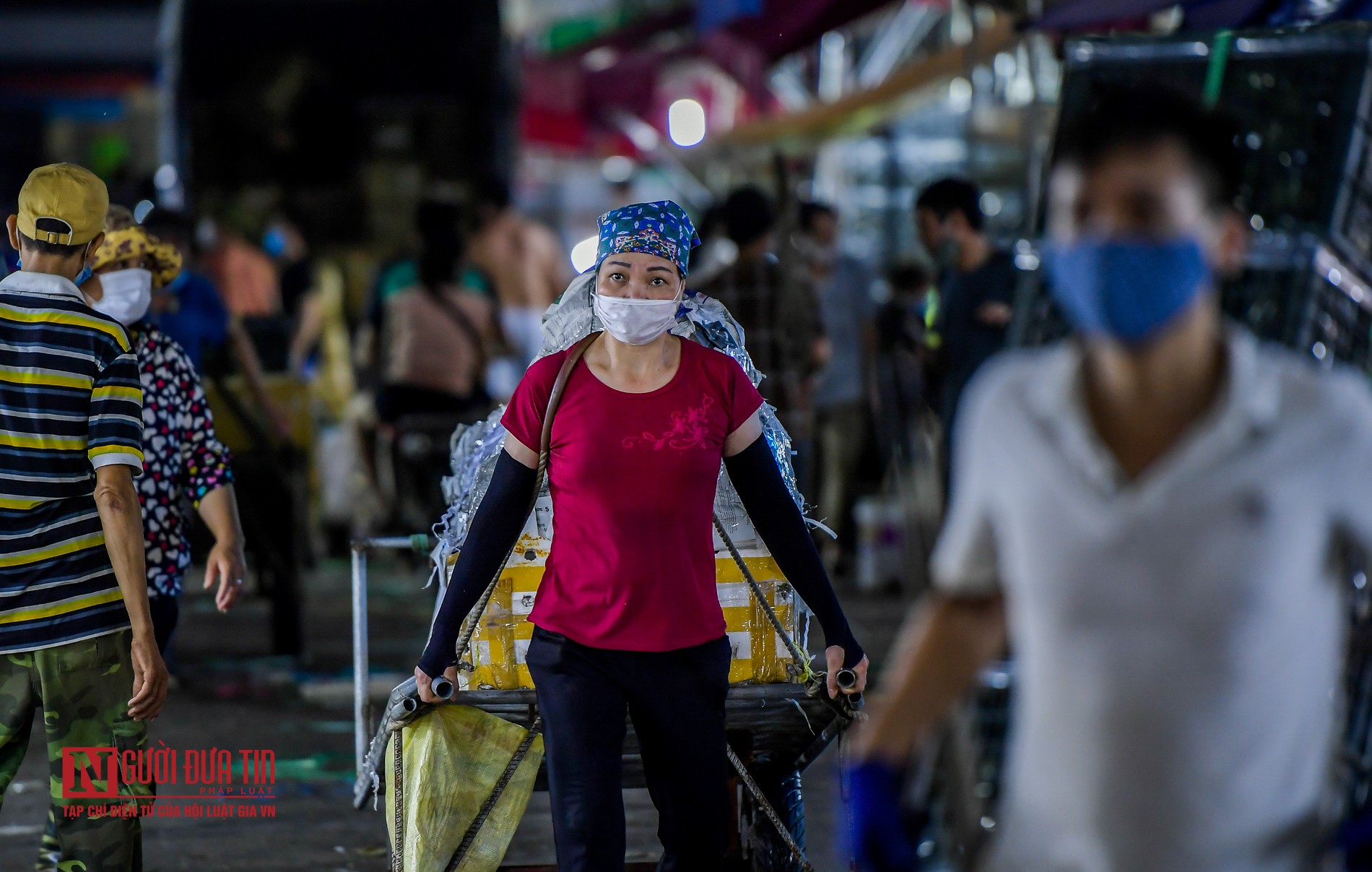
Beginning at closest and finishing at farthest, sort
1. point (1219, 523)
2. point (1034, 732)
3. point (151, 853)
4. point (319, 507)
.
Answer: point (1219, 523) < point (1034, 732) < point (151, 853) < point (319, 507)

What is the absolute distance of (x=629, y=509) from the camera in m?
3.59

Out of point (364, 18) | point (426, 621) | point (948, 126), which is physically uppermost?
point (364, 18)

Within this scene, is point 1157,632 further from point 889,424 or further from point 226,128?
point 226,128

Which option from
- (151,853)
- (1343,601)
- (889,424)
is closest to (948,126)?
(889,424)

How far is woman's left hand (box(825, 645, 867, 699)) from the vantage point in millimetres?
3893

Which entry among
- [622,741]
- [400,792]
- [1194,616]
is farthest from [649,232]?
[1194,616]

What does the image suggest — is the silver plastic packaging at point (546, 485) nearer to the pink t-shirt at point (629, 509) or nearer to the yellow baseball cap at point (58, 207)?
the pink t-shirt at point (629, 509)

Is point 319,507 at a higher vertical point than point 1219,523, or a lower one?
lower

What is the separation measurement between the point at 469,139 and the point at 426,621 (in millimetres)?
6661

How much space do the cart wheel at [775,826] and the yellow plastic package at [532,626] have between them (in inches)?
13.1

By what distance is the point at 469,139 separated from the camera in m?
14.8

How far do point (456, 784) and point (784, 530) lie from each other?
3.16 ft

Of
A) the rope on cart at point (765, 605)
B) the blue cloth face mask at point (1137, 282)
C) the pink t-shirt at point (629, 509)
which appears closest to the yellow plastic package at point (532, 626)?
the rope on cart at point (765, 605)

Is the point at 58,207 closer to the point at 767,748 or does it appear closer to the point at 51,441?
the point at 51,441
